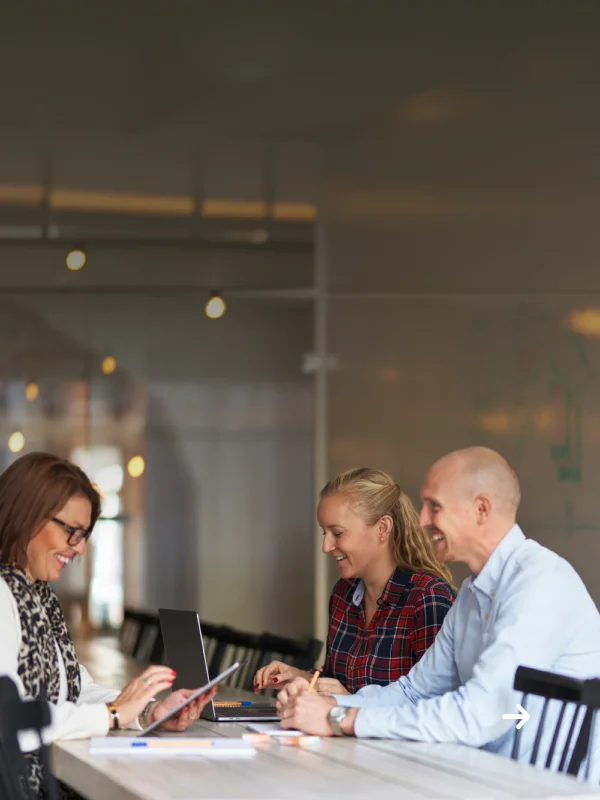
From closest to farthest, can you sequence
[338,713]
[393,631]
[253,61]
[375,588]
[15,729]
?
[15,729], [338,713], [393,631], [375,588], [253,61]

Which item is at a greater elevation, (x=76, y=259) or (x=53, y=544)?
(x=76, y=259)

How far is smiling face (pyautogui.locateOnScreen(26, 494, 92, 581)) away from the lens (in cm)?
345

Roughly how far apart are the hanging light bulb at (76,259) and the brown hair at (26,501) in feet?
17.7

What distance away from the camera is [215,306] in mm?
8789

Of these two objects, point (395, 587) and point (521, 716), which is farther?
point (395, 587)

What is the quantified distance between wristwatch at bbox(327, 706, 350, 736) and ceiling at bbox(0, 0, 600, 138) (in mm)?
6047

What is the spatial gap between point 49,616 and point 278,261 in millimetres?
5374

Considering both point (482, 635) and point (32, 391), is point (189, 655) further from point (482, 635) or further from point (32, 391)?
point (32, 391)

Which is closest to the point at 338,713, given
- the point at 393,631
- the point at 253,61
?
the point at 393,631

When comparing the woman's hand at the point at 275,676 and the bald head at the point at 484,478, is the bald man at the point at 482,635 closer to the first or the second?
the bald head at the point at 484,478

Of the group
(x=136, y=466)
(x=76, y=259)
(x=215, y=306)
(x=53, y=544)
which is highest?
(x=76, y=259)

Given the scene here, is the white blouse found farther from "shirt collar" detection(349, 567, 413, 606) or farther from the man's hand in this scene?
"shirt collar" detection(349, 567, 413, 606)

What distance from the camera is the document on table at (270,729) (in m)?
3.15

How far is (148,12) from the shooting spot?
8578mm
